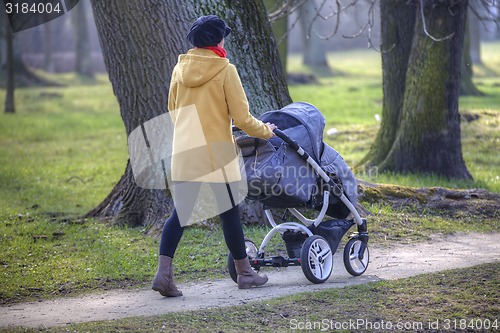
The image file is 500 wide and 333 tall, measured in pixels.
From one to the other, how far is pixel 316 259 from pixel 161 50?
287 cm

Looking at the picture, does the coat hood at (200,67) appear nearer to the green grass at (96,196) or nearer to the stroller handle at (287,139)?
the stroller handle at (287,139)

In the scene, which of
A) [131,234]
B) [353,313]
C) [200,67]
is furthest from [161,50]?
[353,313]

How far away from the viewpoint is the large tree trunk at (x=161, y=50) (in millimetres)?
7902

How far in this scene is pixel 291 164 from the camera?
19.7 ft

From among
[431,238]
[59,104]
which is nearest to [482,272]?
[431,238]

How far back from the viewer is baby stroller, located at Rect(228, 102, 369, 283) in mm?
5922

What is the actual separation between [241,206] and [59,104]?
1970 cm

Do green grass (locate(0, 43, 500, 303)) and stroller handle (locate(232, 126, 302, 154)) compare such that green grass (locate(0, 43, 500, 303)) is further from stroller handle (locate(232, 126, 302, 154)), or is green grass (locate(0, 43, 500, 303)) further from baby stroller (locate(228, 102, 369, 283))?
stroller handle (locate(232, 126, 302, 154))

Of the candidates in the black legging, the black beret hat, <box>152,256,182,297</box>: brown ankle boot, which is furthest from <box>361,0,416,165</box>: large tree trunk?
<box>152,256,182,297</box>: brown ankle boot

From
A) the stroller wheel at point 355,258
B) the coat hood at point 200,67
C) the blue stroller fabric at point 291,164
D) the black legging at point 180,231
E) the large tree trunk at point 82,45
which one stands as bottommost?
the stroller wheel at point 355,258

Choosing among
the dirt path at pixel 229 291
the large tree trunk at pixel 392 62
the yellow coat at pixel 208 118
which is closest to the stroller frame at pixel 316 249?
the dirt path at pixel 229 291

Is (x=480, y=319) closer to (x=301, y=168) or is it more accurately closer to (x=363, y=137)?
(x=301, y=168)

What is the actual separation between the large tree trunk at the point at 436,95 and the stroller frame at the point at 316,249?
4.61 m

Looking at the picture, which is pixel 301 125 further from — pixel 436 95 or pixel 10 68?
pixel 10 68
